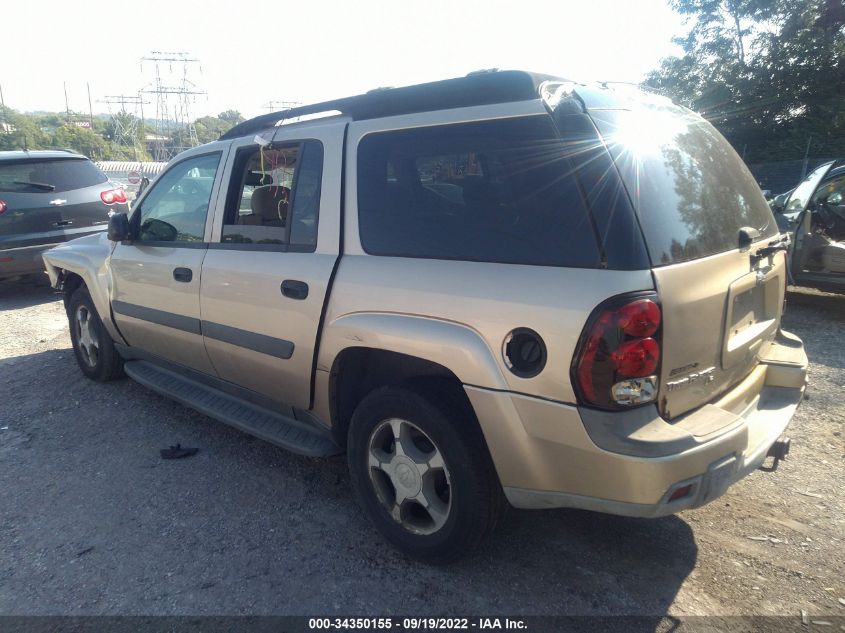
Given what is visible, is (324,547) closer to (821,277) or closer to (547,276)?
(547,276)

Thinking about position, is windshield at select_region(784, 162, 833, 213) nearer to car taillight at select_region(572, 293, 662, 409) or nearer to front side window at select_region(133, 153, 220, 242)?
car taillight at select_region(572, 293, 662, 409)

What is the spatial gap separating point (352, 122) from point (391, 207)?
521 mm

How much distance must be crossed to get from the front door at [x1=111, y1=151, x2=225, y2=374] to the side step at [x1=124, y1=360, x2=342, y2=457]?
0.14m

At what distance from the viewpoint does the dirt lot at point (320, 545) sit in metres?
2.51

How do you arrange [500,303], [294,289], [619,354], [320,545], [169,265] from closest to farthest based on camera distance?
[619,354]
[500,303]
[320,545]
[294,289]
[169,265]

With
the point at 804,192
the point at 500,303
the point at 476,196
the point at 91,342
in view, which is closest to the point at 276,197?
the point at 476,196

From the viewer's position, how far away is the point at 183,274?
379 cm

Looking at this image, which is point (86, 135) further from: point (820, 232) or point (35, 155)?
point (820, 232)

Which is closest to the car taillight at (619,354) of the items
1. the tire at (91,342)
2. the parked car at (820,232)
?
the tire at (91,342)

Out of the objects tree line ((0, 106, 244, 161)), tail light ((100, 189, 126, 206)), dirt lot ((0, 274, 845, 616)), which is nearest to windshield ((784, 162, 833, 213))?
dirt lot ((0, 274, 845, 616))

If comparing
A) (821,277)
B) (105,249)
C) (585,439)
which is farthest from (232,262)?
(821,277)

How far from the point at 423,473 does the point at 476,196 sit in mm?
1179

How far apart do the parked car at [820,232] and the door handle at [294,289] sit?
6200 millimetres

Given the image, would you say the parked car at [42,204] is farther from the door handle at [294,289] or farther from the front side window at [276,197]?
the door handle at [294,289]
